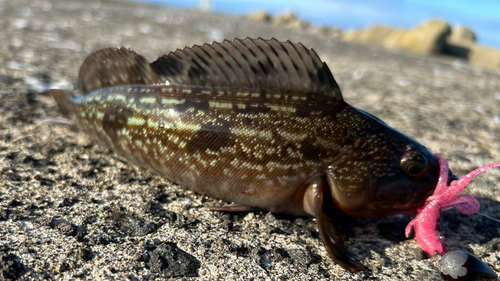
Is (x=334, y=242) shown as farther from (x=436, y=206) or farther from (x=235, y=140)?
(x=235, y=140)

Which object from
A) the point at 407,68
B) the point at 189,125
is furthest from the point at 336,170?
the point at 407,68

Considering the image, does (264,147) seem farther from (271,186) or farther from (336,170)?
(336,170)

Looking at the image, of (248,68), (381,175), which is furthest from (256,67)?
(381,175)

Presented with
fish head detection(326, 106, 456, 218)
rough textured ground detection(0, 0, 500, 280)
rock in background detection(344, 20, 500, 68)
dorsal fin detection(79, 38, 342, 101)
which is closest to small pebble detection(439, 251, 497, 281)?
rough textured ground detection(0, 0, 500, 280)

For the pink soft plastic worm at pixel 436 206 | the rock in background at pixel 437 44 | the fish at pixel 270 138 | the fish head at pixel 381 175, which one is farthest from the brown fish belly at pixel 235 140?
the rock in background at pixel 437 44

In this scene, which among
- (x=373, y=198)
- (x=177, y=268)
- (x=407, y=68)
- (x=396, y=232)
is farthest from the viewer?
(x=407, y=68)

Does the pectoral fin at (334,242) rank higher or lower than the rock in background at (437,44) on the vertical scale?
lower

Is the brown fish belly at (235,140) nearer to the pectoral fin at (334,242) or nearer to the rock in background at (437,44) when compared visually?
the pectoral fin at (334,242)

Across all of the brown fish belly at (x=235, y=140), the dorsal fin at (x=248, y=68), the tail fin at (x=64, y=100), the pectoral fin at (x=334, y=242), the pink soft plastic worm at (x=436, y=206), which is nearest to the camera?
the pectoral fin at (x=334, y=242)
